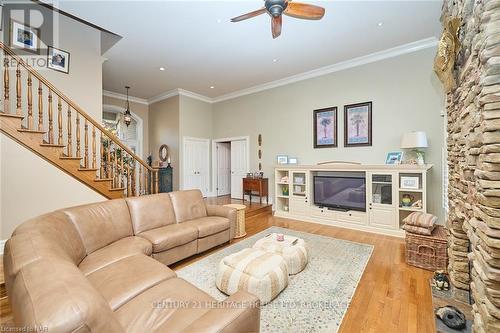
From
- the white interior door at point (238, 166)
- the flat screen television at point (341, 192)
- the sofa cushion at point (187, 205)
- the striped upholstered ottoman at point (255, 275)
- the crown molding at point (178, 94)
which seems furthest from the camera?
the white interior door at point (238, 166)

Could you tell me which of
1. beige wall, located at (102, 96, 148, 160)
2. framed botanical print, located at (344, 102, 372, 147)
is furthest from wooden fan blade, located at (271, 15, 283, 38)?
beige wall, located at (102, 96, 148, 160)

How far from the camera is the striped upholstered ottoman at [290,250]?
2603 millimetres

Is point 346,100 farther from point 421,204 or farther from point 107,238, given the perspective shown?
point 107,238

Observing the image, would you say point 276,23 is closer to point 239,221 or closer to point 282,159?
point 239,221

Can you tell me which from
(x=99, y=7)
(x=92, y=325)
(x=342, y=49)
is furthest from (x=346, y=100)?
(x=92, y=325)

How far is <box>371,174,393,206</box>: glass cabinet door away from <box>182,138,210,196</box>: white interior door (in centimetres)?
490

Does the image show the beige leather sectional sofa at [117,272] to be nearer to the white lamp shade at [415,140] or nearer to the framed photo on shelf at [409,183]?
the framed photo on shelf at [409,183]

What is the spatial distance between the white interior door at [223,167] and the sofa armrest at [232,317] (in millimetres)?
6533

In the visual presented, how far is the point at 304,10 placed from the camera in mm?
2465

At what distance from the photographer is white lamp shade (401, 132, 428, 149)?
3.82m

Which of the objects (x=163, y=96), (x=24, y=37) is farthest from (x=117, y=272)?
(x=163, y=96)

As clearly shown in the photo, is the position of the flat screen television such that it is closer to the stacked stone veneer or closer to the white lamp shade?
the white lamp shade

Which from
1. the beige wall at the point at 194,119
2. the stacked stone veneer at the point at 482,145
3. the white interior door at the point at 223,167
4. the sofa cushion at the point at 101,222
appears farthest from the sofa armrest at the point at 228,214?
the white interior door at the point at 223,167

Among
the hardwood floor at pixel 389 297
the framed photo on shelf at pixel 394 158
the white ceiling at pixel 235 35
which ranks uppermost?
the white ceiling at pixel 235 35
